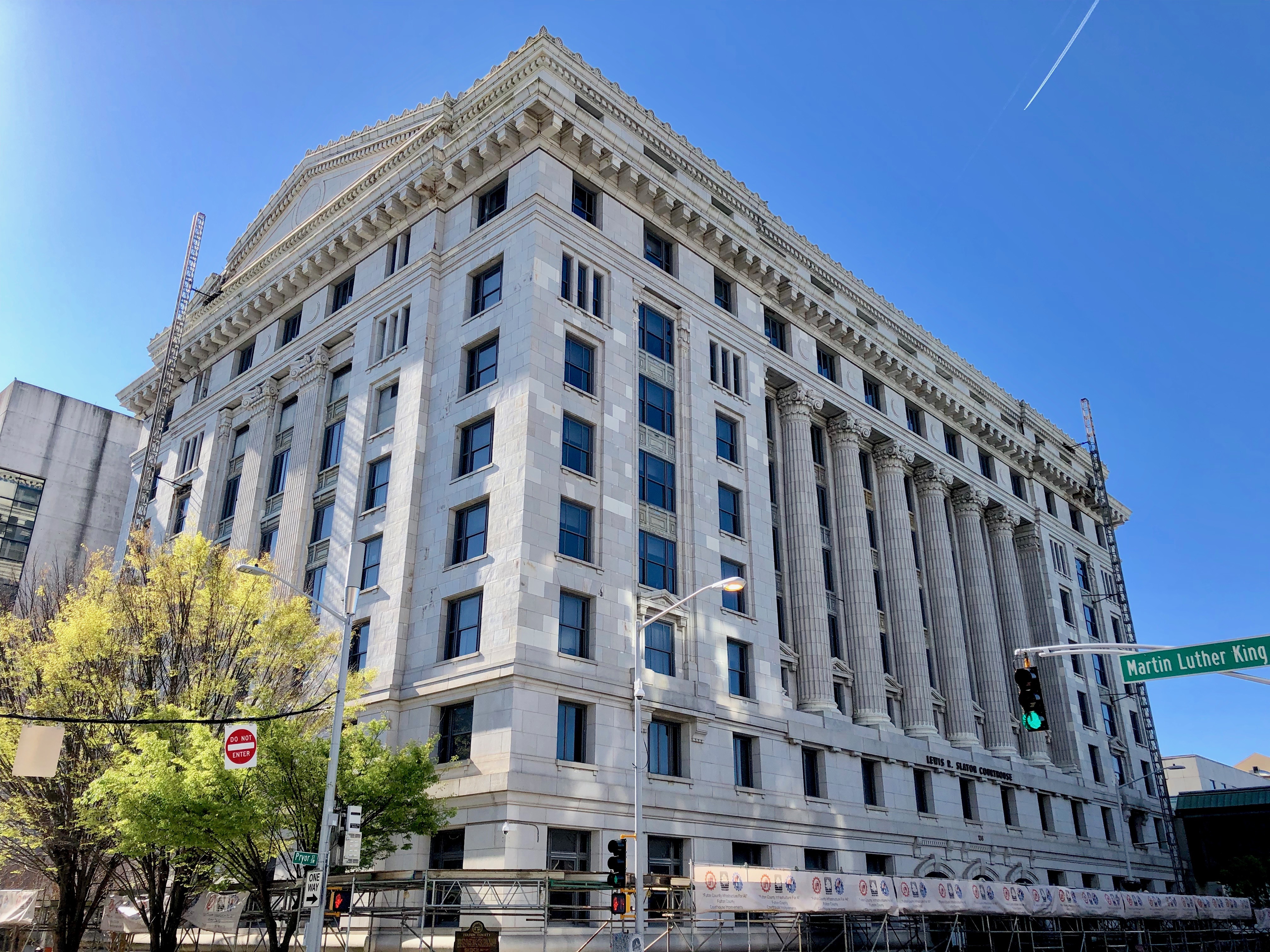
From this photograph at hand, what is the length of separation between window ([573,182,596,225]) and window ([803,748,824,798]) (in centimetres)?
2487

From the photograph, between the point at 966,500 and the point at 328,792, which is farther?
the point at 966,500

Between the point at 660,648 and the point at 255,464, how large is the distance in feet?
79.6

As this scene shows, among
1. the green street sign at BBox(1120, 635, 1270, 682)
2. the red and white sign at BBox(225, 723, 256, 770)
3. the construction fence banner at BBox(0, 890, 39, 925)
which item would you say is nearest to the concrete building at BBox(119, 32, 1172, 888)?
the red and white sign at BBox(225, 723, 256, 770)

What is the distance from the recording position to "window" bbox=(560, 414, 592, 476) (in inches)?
1483

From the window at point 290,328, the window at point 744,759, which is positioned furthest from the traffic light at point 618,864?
the window at point 290,328

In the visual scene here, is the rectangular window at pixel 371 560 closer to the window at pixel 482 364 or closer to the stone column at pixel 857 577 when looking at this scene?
the window at pixel 482 364

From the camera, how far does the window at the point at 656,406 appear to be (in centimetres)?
4197

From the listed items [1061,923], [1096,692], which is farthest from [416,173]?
[1096,692]

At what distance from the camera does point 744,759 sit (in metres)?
40.0

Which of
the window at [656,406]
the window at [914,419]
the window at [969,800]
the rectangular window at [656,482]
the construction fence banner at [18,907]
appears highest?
the window at [914,419]

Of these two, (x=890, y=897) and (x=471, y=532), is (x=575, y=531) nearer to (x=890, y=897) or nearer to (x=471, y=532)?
(x=471, y=532)

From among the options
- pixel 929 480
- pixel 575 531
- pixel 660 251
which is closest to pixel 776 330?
pixel 660 251

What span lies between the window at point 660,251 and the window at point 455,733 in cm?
2230

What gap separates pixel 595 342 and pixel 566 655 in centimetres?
1322
